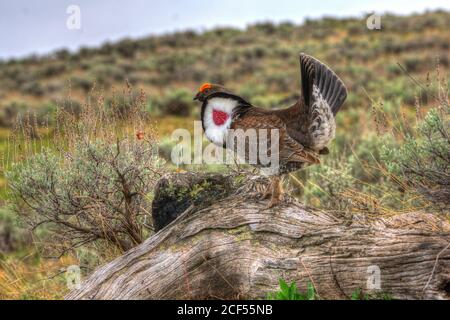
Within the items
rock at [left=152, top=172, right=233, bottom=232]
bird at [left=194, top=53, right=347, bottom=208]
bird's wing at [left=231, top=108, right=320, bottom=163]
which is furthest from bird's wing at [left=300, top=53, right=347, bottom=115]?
rock at [left=152, top=172, right=233, bottom=232]

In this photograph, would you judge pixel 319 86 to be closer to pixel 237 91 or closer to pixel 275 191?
pixel 275 191

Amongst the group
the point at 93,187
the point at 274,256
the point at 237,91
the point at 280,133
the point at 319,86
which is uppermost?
the point at 319,86

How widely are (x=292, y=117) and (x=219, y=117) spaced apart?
65cm

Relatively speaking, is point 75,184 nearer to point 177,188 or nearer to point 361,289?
point 177,188

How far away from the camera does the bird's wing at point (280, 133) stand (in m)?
5.31

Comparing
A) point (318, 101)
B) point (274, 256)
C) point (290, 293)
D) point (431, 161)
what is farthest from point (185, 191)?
point (431, 161)

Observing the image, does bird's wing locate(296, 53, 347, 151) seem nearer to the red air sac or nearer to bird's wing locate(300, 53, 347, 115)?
bird's wing locate(300, 53, 347, 115)

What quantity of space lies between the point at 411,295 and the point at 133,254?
2.38 meters

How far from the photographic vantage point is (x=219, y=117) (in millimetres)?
5547

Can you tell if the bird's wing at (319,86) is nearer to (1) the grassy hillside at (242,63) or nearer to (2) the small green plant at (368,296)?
(2) the small green plant at (368,296)

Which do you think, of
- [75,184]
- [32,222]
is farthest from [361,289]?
[32,222]

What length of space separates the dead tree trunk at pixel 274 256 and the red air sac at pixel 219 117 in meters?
0.69

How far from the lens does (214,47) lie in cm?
3844

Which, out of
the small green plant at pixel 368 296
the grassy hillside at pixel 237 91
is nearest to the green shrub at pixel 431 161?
the grassy hillside at pixel 237 91
